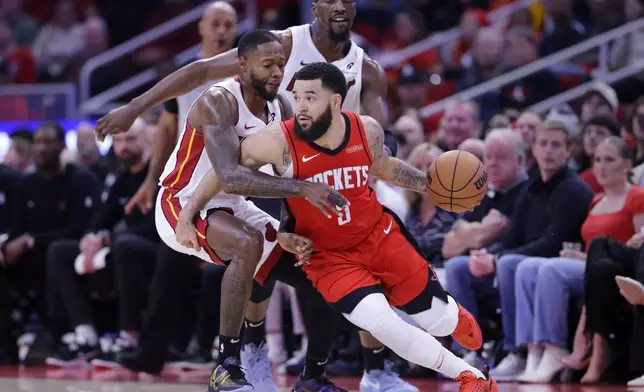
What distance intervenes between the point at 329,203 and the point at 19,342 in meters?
5.07

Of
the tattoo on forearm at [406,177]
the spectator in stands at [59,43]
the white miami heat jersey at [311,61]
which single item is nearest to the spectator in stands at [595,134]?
the white miami heat jersey at [311,61]

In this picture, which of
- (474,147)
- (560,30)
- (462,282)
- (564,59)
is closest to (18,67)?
(560,30)

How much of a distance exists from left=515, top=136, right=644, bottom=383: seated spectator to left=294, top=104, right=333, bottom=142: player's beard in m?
2.20

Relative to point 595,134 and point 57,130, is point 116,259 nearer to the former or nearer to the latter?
point 57,130

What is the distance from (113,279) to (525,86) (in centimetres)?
404

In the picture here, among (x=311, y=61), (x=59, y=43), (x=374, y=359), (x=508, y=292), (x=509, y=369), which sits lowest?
(x=509, y=369)

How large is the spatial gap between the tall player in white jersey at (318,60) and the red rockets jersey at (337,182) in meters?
1.05

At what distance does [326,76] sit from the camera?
520 cm

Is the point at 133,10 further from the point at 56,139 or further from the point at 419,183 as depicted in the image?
the point at 419,183

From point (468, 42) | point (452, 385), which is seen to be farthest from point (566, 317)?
point (468, 42)

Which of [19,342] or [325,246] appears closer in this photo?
[325,246]

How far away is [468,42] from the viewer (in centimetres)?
1180

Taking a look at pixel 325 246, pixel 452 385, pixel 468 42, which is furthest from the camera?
pixel 468 42

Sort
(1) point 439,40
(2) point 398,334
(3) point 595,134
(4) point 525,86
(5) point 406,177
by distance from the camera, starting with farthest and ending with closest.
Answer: (1) point 439,40
(4) point 525,86
(3) point 595,134
(5) point 406,177
(2) point 398,334
